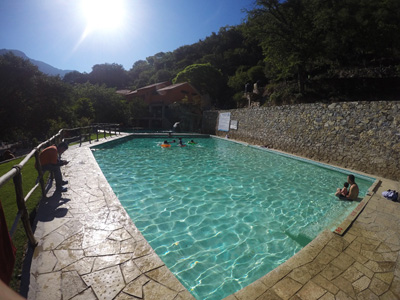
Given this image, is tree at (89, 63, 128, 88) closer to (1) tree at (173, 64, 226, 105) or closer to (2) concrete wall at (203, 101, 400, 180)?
(1) tree at (173, 64, 226, 105)

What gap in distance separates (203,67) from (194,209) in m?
40.7

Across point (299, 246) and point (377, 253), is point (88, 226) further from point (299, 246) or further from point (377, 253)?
point (377, 253)

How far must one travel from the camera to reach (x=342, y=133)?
1029cm

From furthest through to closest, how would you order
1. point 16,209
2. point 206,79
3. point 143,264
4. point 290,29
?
1. point 206,79
2. point 290,29
3. point 16,209
4. point 143,264

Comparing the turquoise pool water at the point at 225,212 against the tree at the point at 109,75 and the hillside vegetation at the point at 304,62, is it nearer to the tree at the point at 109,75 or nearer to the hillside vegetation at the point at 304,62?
the hillside vegetation at the point at 304,62

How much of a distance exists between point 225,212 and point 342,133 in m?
8.38

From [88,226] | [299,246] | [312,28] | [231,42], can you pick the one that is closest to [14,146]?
[88,226]

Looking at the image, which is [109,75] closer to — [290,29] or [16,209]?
[290,29]

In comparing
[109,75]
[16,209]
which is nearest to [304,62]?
[16,209]

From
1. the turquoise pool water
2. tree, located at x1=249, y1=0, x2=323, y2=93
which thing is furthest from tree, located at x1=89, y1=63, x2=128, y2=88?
the turquoise pool water

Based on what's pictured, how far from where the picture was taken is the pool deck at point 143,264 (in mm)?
2547

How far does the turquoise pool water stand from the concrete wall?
100cm

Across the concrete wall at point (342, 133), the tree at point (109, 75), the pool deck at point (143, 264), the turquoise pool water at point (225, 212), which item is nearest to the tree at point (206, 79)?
the concrete wall at point (342, 133)

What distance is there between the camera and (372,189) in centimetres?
689
